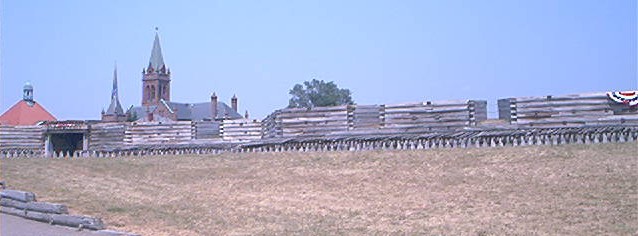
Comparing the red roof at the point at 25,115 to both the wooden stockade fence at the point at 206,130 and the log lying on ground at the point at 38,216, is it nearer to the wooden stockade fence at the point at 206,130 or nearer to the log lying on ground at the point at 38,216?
the wooden stockade fence at the point at 206,130

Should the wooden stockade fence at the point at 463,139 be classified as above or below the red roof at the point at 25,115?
below

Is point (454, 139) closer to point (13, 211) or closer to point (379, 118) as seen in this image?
point (379, 118)

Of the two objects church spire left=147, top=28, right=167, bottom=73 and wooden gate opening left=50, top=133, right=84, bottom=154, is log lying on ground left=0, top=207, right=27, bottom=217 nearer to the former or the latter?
wooden gate opening left=50, top=133, right=84, bottom=154

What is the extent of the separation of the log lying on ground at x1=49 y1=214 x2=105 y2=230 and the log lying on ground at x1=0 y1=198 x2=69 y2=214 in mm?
239

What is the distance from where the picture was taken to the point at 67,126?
50.0m

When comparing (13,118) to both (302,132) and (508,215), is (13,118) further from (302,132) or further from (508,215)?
(508,215)

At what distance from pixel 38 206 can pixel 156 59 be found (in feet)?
456

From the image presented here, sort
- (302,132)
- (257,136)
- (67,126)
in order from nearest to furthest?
(302,132), (257,136), (67,126)

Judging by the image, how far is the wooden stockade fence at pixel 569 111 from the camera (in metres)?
24.7

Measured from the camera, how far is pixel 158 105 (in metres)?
126

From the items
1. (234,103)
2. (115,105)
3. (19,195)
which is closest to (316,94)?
(234,103)

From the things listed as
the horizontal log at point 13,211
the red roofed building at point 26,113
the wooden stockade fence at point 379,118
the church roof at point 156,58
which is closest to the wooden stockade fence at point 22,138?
the wooden stockade fence at point 379,118

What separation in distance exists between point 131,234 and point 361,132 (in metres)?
16.5

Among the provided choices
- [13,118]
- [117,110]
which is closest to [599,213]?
[13,118]
